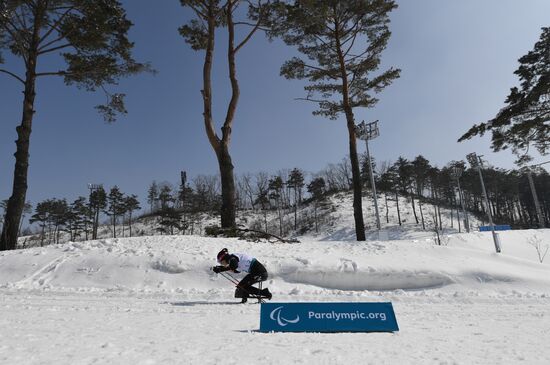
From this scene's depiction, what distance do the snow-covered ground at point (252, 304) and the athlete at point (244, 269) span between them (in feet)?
1.18

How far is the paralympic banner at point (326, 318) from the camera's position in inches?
176

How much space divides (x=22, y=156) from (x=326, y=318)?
44.1ft

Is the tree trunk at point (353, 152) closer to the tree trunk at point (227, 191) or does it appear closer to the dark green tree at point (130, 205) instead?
the tree trunk at point (227, 191)

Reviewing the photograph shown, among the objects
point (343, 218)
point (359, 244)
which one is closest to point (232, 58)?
point (359, 244)

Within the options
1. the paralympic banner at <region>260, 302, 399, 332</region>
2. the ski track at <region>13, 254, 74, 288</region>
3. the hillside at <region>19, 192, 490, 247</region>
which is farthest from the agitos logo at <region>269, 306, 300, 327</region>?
the hillside at <region>19, 192, 490, 247</region>

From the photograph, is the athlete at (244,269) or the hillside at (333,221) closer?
the athlete at (244,269)

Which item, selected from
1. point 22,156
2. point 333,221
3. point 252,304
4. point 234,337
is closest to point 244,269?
point 252,304

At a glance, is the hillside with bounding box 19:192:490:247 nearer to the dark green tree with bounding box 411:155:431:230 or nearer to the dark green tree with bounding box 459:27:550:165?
the dark green tree with bounding box 411:155:431:230

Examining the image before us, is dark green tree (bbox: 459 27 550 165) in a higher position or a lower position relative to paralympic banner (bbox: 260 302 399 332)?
higher

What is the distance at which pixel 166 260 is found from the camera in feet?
31.6

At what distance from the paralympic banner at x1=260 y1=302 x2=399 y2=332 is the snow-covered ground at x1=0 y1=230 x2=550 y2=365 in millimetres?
163

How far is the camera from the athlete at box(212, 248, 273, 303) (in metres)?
7.38

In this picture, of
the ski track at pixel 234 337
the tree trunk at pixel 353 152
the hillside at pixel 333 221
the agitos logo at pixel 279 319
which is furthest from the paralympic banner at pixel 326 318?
the hillside at pixel 333 221

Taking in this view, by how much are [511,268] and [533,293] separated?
200cm
